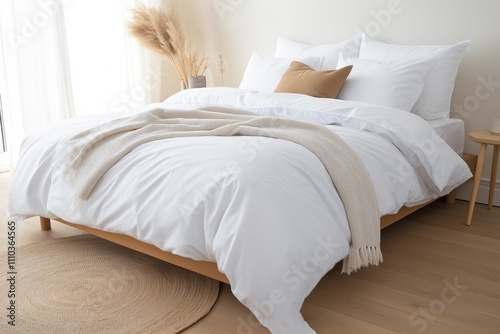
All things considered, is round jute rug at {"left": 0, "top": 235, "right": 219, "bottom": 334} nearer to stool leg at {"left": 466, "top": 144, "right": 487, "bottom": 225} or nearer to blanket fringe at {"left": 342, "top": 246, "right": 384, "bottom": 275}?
blanket fringe at {"left": 342, "top": 246, "right": 384, "bottom": 275}

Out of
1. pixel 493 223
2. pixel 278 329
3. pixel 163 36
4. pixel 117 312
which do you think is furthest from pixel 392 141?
pixel 163 36

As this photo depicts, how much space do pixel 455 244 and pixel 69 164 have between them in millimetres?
1977

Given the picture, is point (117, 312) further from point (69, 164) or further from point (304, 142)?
point (304, 142)

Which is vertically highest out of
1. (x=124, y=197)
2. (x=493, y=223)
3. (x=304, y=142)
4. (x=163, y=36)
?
(x=163, y=36)

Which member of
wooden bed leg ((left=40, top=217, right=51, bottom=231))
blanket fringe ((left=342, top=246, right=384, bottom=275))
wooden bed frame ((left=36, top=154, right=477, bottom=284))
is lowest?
wooden bed leg ((left=40, top=217, right=51, bottom=231))

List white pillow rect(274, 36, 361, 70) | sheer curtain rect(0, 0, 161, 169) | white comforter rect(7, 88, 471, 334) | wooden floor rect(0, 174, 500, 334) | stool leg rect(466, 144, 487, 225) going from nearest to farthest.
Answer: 1. white comforter rect(7, 88, 471, 334)
2. wooden floor rect(0, 174, 500, 334)
3. stool leg rect(466, 144, 487, 225)
4. white pillow rect(274, 36, 361, 70)
5. sheer curtain rect(0, 0, 161, 169)

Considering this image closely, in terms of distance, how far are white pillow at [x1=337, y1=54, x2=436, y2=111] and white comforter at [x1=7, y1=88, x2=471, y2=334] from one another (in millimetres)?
420

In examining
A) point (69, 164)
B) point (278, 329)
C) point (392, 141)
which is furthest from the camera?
point (392, 141)

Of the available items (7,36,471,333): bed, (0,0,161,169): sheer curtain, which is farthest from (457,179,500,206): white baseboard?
(0,0,161,169): sheer curtain

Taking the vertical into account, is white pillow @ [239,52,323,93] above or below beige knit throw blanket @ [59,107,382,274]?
above

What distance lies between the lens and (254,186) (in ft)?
6.00

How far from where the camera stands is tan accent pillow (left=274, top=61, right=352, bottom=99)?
3256mm

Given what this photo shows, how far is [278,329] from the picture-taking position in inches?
68.5

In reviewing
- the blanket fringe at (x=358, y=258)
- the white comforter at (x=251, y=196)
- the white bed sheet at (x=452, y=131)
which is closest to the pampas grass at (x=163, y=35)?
the white comforter at (x=251, y=196)
